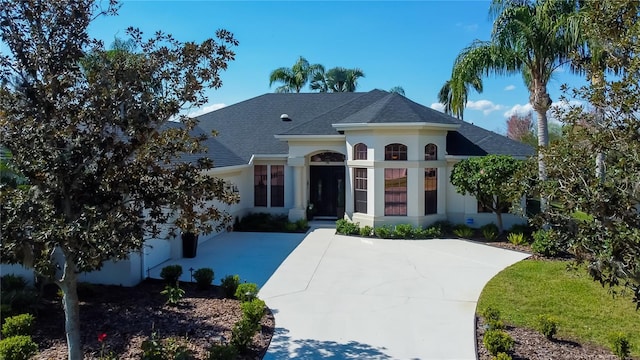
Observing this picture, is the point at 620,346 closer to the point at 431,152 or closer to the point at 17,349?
the point at 17,349

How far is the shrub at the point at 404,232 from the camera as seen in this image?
16550 millimetres

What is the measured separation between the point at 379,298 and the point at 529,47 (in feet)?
33.8

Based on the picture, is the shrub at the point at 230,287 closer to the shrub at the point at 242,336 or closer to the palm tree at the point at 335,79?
the shrub at the point at 242,336

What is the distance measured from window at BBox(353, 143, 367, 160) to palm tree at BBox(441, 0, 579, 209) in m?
4.58

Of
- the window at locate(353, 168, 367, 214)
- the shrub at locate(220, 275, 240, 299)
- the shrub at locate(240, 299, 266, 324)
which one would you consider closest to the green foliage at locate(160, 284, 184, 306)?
the shrub at locate(220, 275, 240, 299)

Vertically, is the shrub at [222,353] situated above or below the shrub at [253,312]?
below

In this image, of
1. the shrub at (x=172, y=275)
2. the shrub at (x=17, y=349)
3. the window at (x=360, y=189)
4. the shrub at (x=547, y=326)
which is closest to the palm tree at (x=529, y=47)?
the window at (x=360, y=189)

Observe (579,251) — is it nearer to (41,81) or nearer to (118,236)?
(118,236)

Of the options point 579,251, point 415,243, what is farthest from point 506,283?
point 579,251

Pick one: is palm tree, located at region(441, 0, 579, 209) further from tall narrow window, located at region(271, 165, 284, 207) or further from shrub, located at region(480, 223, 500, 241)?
tall narrow window, located at region(271, 165, 284, 207)

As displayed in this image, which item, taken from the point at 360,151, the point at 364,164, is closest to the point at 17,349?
the point at 364,164

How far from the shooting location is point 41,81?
16.7 feet

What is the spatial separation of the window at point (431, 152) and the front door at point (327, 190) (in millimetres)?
4536

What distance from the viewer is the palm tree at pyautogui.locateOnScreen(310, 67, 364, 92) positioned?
4325 centimetres
